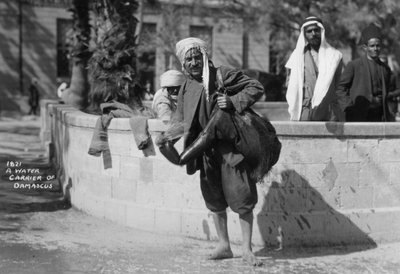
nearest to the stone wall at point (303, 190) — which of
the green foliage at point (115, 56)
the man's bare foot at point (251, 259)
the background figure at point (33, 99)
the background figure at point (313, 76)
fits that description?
the background figure at point (313, 76)

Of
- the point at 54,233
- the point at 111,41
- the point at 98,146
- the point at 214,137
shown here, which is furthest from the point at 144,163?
the point at 111,41

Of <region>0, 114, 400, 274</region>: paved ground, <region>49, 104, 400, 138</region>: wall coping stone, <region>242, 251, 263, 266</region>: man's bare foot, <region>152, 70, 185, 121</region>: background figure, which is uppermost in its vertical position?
<region>152, 70, 185, 121</region>: background figure

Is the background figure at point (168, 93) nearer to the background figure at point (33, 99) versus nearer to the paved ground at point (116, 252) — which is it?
the paved ground at point (116, 252)

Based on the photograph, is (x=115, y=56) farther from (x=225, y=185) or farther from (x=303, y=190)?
(x=225, y=185)

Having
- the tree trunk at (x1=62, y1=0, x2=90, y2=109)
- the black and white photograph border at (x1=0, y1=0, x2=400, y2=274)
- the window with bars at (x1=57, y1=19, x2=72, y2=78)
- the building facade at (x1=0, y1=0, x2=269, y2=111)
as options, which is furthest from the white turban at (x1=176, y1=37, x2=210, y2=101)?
the window with bars at (x1=57, y1=19, x2=72, y2=78)

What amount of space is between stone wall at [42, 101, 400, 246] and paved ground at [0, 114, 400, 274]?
0.16 metres

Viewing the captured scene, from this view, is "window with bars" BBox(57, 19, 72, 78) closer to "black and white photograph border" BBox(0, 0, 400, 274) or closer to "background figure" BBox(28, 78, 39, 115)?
"background figure" BBox(28, 78, 39, 115)

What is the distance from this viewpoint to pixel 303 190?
5.86 meters

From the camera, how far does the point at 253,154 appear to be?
4.92 meters

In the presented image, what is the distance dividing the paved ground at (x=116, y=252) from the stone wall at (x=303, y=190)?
0.16m

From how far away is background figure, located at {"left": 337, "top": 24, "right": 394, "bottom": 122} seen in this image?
275 inches

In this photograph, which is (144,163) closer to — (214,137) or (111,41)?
(214,137)

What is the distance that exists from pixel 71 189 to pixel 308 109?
10.4 feet

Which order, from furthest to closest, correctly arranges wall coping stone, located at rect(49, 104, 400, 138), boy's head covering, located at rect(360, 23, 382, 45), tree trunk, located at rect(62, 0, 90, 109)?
tree trunk, located at rect(62, 0, 90, 109), boy's head covering, located at rect(360, 23, 382, 45), wall coping stone, located at rect(49, 104, 400, 138)
